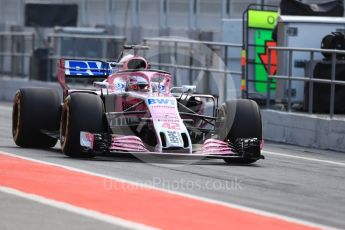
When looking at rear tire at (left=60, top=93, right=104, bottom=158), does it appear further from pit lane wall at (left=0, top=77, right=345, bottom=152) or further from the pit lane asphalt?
pit lane wall at (left=0, top=77, right=345, bottom=152)

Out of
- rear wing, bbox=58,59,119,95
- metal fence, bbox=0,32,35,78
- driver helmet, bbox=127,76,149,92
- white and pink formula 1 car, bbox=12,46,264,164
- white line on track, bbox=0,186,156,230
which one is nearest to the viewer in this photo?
white line on track, bbox=0,186,156,230

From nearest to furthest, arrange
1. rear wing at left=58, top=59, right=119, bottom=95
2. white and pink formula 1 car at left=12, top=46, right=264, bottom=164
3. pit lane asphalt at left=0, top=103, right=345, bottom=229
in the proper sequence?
pit lane asphalt at left=0, top=103, right=345, bottom=229, white and pink formula 1 car at left=12, top=46, right=264, bottom=164, rear wing at left=58, top=59, right=119, bottom=95

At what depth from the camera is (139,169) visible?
13102 millimetres

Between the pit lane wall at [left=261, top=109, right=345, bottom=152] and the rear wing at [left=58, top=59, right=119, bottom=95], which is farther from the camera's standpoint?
the pit lane wall at [left=261, top=109, right=345, bottom=152]

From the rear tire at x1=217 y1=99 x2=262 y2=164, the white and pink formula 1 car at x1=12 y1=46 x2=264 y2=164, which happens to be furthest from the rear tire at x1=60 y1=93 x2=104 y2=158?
the rear tire at x1=217 y1=99 x2=262 y2=164

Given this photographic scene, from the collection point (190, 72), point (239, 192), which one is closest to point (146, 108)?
point (239, 192)

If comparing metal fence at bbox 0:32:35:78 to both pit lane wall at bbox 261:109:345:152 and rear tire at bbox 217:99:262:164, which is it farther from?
rear tire at bbox 217:99:262:164

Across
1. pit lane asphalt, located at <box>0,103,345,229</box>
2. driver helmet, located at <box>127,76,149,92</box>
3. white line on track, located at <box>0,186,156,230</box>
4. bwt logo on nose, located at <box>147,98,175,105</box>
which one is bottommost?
pit lane asphalt, located at <box>0,103,345,229</box>

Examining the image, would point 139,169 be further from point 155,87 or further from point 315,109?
point 315,109

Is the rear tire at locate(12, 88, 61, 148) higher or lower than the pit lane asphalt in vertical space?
higher

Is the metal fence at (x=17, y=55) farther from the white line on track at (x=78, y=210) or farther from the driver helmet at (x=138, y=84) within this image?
the white line on track at (x=78, y=210)

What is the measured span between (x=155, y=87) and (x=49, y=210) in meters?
5.63

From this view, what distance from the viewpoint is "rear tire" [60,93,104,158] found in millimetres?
13742

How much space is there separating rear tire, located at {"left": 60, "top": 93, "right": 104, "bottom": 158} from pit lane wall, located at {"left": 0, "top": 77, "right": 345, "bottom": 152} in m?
5.73
